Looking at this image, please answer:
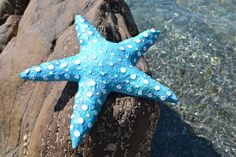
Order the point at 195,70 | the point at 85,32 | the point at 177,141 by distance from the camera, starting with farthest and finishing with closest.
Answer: the point at 195,70
the point at 177,141
the point at 85,32

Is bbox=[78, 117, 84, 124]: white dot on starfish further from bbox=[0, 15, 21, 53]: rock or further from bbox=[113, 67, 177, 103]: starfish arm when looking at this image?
bbox=[0, 15, 21, 53]: rock

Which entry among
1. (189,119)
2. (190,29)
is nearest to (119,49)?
(189,119)

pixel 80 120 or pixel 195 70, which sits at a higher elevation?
pixel 80 120

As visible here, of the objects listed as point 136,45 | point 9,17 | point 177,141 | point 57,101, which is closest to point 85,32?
point 136,45

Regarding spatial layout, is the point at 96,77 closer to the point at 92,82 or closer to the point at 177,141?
the point at 92,82

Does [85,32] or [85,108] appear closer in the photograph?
[85,108]

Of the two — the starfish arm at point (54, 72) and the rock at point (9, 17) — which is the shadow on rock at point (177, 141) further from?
the rock at point (9, 17)

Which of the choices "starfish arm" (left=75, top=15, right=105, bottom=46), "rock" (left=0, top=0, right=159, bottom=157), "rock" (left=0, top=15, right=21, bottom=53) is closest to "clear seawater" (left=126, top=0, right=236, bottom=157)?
"rock" (left=0, top=0, right=159, bottom=157)
